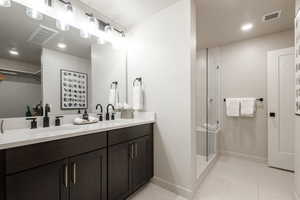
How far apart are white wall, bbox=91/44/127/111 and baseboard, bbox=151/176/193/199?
129 cm

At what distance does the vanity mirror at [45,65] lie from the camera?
1290mm

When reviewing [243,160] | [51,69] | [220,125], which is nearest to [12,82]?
[51,69]

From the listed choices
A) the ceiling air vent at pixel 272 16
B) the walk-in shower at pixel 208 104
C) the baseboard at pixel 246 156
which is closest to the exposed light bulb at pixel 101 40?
the walk-in shower at pixel 208 104

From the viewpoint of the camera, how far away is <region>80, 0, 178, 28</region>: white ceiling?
1719mm

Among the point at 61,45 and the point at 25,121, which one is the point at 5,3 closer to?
the point at 61,45

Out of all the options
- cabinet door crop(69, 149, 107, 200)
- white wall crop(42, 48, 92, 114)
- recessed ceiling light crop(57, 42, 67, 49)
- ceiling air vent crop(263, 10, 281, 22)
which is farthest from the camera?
ceiling air vent crop(263, 10, 281, 22)

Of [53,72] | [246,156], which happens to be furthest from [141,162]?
[246,156]

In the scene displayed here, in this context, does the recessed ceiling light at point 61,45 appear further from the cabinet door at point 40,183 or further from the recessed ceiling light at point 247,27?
the recessed ceiling light at point 247,27

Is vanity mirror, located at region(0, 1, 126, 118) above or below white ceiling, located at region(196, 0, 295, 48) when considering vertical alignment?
below

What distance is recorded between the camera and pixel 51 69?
5.00 feet

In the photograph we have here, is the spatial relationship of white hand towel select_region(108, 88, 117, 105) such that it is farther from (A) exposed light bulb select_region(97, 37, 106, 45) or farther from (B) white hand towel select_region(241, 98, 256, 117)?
(B) white hand towel select_region(241, 98, 256, 117)

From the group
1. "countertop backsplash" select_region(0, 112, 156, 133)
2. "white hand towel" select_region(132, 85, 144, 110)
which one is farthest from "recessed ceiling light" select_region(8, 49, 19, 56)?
"white hand towel" select_region(132, 85, 144, 110)

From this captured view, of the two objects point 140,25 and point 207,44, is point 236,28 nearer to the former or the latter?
point 207,44

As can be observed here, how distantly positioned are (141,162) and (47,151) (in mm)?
1088
